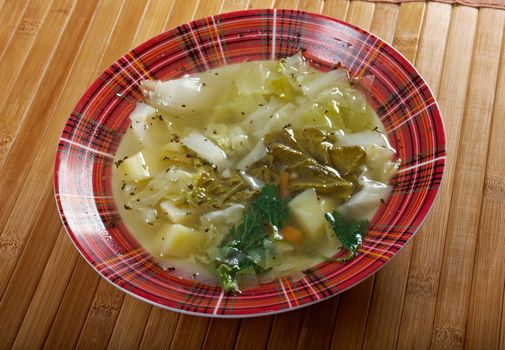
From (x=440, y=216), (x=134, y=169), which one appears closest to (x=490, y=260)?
(x=440, y=216)

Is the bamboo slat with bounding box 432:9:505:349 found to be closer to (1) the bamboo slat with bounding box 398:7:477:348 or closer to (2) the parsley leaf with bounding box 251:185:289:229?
(1) the bamboo slat with bounding box 398:7:477:348

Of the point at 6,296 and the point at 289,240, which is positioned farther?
the point at 6,296

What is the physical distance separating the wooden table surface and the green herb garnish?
0.75 feet

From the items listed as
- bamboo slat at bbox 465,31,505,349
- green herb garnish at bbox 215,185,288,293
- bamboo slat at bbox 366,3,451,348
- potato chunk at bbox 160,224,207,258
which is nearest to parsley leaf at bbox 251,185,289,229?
green herb garnish at bbox 215,185,288,293

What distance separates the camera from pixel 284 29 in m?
2.46

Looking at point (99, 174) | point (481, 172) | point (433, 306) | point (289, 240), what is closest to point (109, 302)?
point (99, 174)

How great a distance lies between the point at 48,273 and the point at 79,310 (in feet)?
0.75

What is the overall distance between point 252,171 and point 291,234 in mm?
307

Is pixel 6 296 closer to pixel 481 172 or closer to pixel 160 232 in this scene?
pixel 160 232

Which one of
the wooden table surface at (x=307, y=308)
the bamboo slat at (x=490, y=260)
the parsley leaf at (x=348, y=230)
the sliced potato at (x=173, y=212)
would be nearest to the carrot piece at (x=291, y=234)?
the parsley leaf at (x=348, y=230)

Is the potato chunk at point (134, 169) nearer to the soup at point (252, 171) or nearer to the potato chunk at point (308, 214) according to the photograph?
the soup at point (252, 171)

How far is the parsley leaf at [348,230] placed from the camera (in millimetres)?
1898

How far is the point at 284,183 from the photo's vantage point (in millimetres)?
2137

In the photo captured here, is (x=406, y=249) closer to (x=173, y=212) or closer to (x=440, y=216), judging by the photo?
(x=440, y=216)
